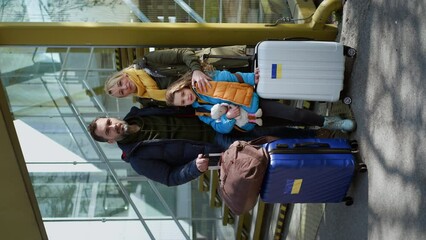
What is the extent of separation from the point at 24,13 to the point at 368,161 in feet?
9.62

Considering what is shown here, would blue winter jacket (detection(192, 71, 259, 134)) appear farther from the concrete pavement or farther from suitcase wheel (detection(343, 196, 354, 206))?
suitcase wheel (detection(343, 196, 354, 206))

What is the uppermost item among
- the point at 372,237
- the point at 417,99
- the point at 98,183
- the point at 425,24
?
the point at 425,24

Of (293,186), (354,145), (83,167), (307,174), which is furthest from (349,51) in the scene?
(83,167)

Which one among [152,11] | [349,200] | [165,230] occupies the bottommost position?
[165,230]

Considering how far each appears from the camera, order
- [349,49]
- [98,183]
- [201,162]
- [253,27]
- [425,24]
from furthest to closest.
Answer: [98,183]
[253,27]
[349,49]
[201,162]
[425,24]

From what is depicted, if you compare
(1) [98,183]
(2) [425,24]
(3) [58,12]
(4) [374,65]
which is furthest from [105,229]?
(2) [425,24]

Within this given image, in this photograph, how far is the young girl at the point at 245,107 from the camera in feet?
10.9

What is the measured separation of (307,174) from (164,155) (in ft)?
3.31

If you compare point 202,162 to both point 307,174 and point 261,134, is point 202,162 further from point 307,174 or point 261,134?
point 307,174

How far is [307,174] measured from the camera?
132 inches

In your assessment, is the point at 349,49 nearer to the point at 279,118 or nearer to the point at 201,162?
the point at 279,118

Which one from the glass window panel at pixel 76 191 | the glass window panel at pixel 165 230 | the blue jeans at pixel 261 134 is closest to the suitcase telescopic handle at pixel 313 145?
the blue jeans at pixel 261 134

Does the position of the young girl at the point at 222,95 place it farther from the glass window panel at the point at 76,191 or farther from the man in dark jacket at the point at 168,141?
the glass window panel at the point at 76,191

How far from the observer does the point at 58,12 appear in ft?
13.6
